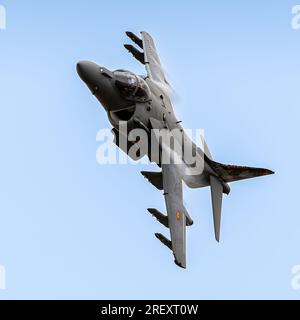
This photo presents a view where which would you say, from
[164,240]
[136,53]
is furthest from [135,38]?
[164,240]

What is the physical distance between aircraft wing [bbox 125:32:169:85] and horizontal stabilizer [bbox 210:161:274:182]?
5288mm

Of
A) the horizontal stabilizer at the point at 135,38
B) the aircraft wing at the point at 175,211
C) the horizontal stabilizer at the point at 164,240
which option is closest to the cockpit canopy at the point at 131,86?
the aircraft wing at the point at 175,211

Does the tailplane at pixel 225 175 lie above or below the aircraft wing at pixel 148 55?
below

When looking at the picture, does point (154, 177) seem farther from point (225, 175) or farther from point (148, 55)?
point (148, 55)

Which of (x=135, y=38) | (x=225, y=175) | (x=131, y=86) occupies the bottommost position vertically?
(x=225, y=175)

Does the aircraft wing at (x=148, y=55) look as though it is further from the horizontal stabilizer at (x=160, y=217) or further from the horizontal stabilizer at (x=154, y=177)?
the horizontal stabilizer at (x=160, y=217)

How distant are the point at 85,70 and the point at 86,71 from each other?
60 millimetres

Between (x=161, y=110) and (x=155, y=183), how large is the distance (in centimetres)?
336

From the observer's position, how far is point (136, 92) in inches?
1312

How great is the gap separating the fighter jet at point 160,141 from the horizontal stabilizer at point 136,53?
291 centimetres

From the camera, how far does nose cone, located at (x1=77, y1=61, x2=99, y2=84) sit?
106ft

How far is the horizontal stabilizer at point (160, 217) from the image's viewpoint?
32688 millimetres

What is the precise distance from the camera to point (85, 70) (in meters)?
32.3

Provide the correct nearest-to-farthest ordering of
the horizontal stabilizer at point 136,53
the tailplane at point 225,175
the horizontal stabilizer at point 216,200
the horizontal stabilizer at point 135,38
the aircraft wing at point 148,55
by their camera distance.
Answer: the horizontal stabilizer at point 216,200, the tailplane at point 225,175, the aircraft wing at point 148,55, the horizontal stabilizer at point 136,53, the horizontal stabilizer at point 135,38
